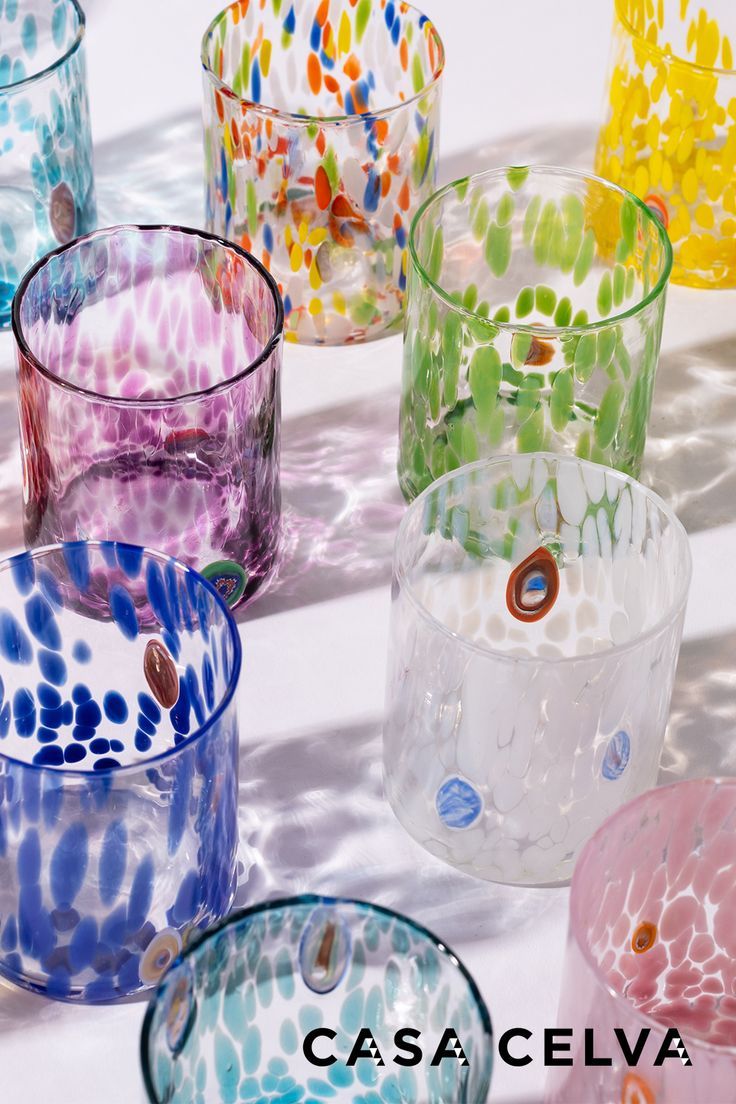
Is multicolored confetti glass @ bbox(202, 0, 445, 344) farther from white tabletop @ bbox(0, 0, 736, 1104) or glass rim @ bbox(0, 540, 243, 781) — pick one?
glass rim @ bbox(0, 540, 243, 781)

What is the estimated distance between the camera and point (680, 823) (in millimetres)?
824

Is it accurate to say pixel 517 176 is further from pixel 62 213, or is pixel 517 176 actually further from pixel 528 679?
pixel 528 679

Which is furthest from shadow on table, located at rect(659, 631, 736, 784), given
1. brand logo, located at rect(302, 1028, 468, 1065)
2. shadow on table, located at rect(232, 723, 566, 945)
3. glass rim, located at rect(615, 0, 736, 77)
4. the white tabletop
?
glass rim, located at rect(615, 0, 736, 77)

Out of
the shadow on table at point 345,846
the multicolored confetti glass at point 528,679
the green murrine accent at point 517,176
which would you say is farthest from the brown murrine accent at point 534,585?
the green murrine accent at point 517,176

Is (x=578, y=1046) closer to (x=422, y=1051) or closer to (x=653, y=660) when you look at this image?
(x=422, y=1051)

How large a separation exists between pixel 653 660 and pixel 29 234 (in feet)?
1.69

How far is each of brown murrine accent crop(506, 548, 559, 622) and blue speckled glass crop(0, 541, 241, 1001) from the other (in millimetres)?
190

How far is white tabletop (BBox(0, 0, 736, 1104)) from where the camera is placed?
0.85m

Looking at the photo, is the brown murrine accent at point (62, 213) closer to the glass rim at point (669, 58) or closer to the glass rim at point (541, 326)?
the glass rim at point (541, 326)

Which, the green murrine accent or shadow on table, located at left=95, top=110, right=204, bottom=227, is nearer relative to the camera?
the green murrine accent

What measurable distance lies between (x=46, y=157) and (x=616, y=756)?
0.50 m

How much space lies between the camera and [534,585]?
3.33 feet

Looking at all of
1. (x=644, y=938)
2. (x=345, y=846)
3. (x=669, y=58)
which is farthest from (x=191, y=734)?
(x=669, y=58)

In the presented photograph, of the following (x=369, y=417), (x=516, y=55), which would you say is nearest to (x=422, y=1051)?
(x=369, y=417)
